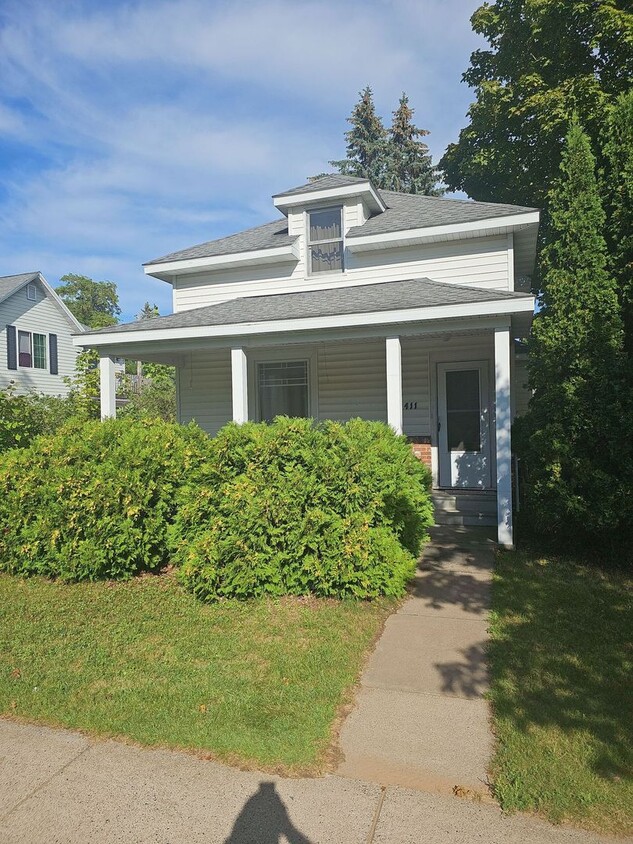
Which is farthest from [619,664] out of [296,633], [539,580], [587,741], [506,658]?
[296,633]

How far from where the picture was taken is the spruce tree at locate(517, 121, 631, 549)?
20.9 feet

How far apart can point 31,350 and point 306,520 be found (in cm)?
2243

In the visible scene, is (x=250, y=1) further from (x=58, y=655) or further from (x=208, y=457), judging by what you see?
(x=58, y=655)

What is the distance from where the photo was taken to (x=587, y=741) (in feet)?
10.0

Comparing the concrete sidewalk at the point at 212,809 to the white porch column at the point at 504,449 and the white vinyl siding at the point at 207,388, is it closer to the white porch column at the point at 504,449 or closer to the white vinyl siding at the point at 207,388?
the white porch column at the point at 504,449

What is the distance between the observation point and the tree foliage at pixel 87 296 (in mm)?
58125

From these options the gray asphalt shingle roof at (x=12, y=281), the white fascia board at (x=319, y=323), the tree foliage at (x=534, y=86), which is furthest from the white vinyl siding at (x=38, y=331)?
the tree foliage at (x=534, y=86)

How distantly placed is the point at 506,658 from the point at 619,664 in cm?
78

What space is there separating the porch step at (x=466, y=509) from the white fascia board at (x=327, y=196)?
5.99 metres

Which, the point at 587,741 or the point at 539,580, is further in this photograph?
the point at 539,580

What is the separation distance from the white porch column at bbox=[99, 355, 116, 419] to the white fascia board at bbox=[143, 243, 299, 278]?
2703 mm

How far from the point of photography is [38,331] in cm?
2398

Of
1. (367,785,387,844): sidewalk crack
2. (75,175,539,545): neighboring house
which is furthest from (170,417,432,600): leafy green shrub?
(75,175,539,545): neighboring house

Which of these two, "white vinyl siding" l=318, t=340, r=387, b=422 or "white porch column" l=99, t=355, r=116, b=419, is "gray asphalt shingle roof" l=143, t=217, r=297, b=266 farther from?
"white porch column" l=99, t=355, r=116, b=419
